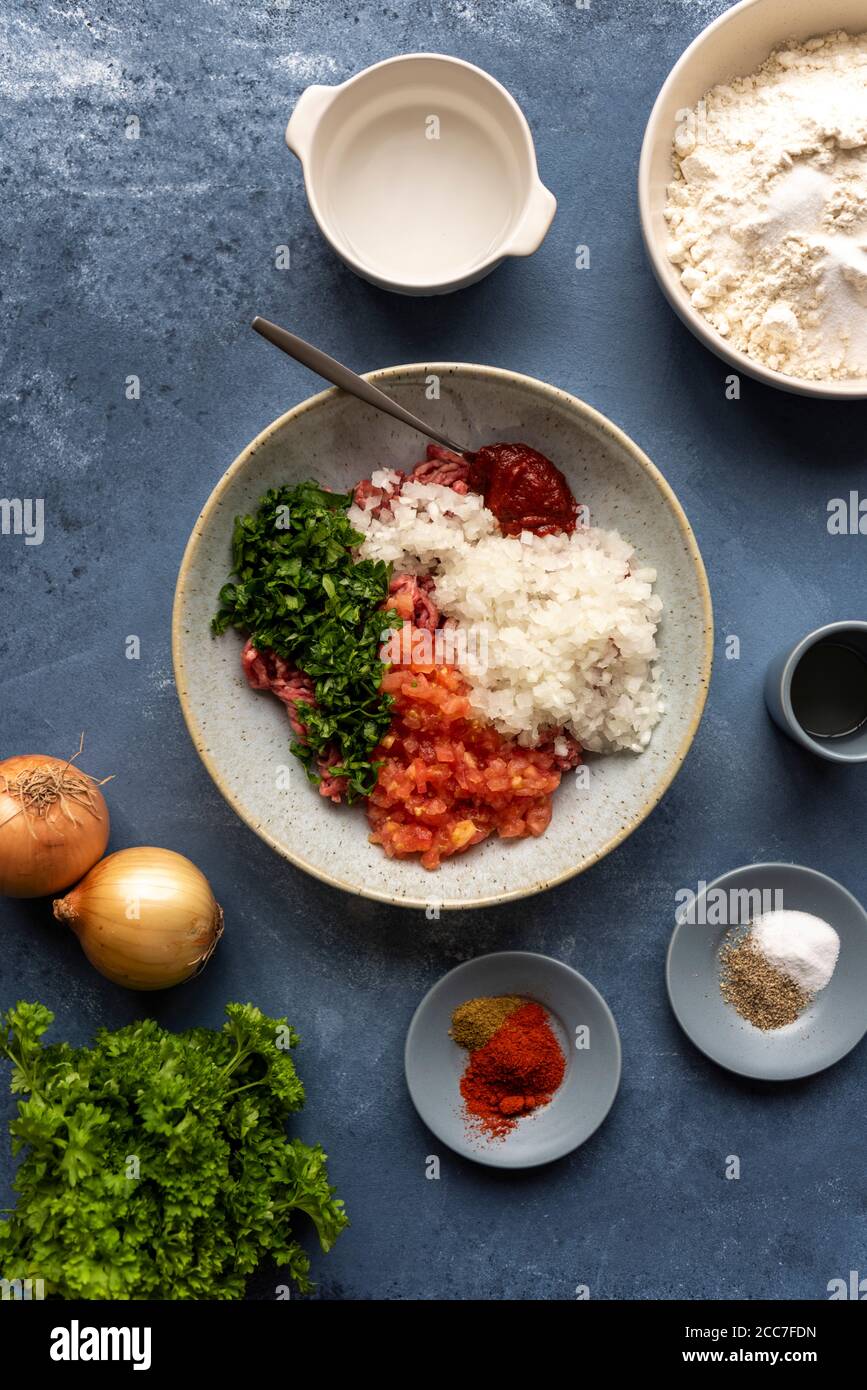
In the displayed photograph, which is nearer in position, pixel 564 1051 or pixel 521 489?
pixel 521 489

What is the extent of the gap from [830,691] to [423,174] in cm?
179

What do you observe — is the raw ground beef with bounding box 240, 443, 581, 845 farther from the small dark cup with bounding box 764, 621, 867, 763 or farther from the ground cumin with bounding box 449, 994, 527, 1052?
the small dark cup with bounding box 764, 621, 867, 763

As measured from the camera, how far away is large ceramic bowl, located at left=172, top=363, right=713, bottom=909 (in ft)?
8.85

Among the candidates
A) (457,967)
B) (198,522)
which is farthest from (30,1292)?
(198,522)

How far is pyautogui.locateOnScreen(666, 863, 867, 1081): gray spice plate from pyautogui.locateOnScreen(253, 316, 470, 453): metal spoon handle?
1526 mm

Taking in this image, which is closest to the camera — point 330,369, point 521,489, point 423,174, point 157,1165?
point 157,1165

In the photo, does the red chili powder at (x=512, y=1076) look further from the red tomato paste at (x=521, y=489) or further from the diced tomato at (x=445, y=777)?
the red tomato paste at (x=521, y=489)

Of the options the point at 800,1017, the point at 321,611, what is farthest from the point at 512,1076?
the point at 321,611

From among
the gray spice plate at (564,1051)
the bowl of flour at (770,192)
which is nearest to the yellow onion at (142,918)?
the gray spice plate at (564,1051)

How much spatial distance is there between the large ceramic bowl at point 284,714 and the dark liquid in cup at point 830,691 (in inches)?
13.2

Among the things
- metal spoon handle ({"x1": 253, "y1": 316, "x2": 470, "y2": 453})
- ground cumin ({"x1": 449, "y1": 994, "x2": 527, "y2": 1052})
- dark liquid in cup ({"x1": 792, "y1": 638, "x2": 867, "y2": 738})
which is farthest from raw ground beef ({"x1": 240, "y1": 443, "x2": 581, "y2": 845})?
dark liquid in cup ({"x1": 792, "y1": 638, "x2": 867, "y2": 738})

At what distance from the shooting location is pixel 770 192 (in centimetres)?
267

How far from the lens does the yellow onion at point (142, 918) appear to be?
268 cm

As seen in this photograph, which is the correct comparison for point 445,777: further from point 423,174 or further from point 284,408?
point 423,174
